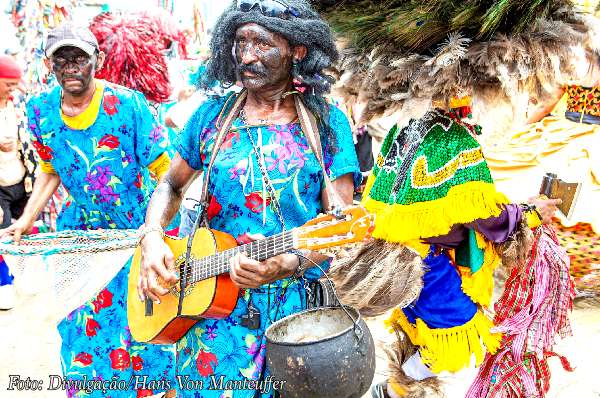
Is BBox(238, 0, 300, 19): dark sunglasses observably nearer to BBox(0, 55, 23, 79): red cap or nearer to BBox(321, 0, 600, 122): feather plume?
BBox(321, 0, 600, 122): feather plume

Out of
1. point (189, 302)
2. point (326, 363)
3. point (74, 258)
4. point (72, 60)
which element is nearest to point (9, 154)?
point (72, 60)

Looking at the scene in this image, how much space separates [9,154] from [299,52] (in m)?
3.92

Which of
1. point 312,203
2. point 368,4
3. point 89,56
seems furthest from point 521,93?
A: point 89,56

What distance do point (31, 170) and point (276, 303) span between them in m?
3.90

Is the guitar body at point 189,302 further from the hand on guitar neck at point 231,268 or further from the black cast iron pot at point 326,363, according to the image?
the black cast iron pot at point 326,363

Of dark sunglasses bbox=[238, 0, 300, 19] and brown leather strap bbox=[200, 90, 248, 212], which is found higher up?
dark sunglasses bbox=[238, 0, 300, 19]

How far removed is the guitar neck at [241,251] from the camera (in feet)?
6.67

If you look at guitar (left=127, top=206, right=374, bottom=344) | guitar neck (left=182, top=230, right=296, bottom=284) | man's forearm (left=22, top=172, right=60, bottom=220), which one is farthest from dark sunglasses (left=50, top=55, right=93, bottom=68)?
guitar neck (left=182, top=230, right=296, bottom=284)

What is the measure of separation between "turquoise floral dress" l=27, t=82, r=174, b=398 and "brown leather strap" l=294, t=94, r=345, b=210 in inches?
49.8

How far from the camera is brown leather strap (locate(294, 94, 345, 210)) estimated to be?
7.51ft

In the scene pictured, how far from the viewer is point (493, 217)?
2553 mm

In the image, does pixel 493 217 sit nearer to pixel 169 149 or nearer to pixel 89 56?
pixel 169 149

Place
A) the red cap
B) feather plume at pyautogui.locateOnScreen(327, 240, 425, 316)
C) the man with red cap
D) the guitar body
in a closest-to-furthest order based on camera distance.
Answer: the guitar body
feather plume at pyautogui.locateOnScreen(327, 240, 425, 316)
the red cap
the man with red cap

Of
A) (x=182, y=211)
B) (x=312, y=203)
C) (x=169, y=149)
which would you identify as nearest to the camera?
(x=312, y=203)
